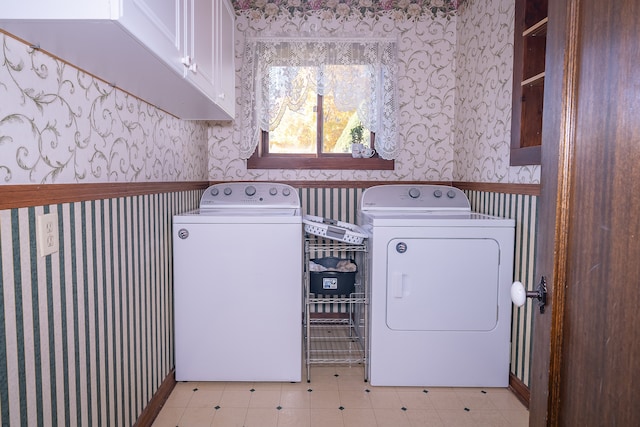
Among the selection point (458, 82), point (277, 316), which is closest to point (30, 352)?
point (277, 316)

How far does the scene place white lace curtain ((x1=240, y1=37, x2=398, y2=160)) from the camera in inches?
113

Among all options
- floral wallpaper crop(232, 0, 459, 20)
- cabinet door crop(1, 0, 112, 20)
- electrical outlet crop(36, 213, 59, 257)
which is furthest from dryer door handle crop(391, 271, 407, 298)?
floral wallpaper crop(232, 0, 459, 20)

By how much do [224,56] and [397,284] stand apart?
151 centimetres

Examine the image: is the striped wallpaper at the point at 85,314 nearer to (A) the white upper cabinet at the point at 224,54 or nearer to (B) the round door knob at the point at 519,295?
(A) the white upper cabinet at the point at 224,54

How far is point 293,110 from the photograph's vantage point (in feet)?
9.42

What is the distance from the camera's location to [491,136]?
2434mm

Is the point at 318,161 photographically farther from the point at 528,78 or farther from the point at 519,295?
the point at 519,295

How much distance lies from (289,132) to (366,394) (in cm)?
191

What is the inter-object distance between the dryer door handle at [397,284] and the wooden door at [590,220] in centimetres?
121

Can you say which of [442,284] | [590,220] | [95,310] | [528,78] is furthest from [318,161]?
[590,220]

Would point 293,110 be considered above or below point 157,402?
above

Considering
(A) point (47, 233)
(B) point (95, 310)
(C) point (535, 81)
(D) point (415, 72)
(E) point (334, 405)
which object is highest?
(D) point (415, 72)

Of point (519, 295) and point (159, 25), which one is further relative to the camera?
point (159, 25)

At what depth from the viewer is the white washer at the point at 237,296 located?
2102 mm
